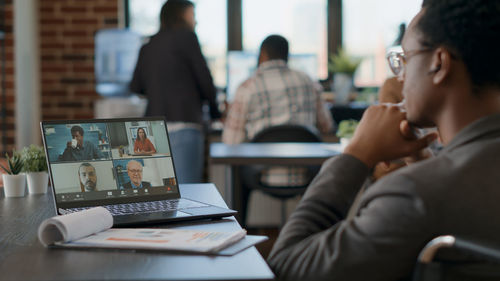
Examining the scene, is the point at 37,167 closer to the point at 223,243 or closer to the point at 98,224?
the point at 98,224

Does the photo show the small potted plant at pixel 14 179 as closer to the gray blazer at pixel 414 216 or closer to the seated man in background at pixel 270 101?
the gray blazer at pixel 414 216

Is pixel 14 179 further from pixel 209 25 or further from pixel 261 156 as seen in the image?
pixel 209 25

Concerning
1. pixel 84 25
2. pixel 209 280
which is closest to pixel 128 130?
pixel 209 280

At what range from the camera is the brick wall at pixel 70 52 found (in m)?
4.38

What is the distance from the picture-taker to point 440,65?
0.81 metres

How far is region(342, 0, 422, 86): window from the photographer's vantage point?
4.60 metres

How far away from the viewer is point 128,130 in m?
Result: 1.25

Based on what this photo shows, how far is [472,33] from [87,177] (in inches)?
31.7

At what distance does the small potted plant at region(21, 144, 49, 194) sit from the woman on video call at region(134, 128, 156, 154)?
1.15 ft

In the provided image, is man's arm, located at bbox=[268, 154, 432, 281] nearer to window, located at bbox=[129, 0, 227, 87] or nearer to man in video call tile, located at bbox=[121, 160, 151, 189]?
man in video call tile, located at bbox=[121, 160, 151, 189]

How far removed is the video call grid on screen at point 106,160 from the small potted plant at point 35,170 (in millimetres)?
304

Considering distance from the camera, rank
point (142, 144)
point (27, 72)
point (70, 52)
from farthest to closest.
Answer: point (70, 52) < point (27, 72) < point (142, 144)

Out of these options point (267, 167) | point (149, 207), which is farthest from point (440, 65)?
point (267, 167)

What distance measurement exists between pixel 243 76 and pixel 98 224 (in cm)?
336
